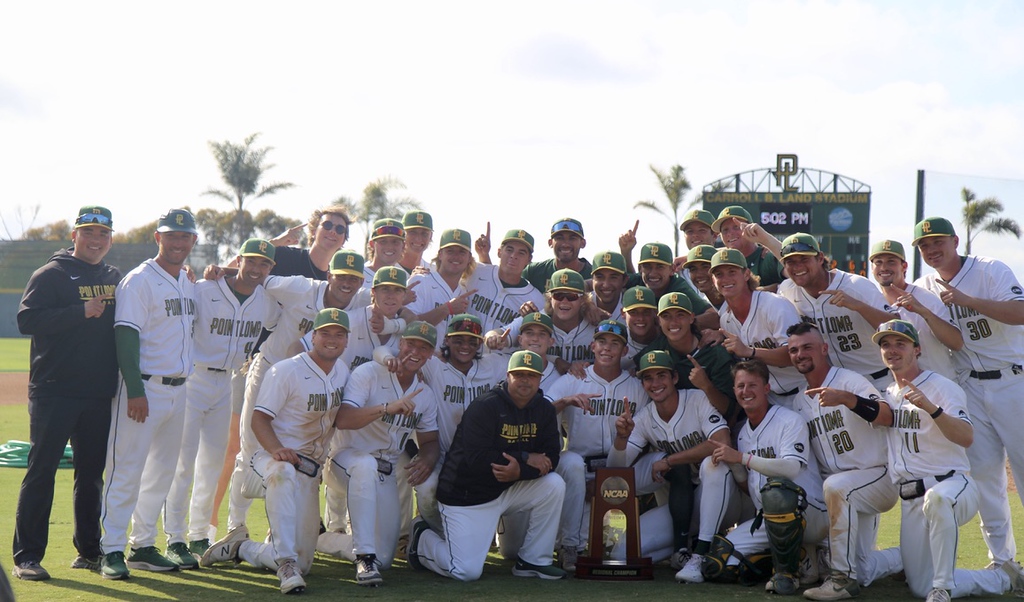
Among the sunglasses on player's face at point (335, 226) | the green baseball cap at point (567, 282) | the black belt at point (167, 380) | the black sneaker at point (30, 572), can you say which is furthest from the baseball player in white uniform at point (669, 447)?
the black sneaker at point (30, 572)

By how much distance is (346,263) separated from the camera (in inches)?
274

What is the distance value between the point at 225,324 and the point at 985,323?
16.7ft

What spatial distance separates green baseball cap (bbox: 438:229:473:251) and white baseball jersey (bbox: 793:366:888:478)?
2785 millimetres

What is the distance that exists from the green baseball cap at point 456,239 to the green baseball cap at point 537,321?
901 mm

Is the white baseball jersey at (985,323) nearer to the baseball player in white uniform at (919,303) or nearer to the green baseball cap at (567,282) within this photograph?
the baseball player in white uniform at (919,303)

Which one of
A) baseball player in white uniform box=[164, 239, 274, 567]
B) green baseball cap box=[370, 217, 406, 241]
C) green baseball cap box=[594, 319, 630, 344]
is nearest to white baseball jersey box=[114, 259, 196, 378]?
baseball player in white uniform box=[164, 239, 274, 567]

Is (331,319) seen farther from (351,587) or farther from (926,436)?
(926,436)

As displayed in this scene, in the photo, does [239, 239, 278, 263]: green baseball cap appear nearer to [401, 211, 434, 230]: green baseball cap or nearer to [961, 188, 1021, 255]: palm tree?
[401, 211, 434, 230]: green baseball cap

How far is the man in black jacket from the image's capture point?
6.45 m

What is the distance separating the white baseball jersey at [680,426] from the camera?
22.2 ft

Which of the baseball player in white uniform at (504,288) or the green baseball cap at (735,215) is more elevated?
the green baseball cap at (735,215)

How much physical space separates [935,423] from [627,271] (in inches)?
107

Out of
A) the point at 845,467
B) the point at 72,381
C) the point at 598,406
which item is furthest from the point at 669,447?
the point at 72,381

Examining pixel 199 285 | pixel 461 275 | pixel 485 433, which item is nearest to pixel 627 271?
pixel 461 275
